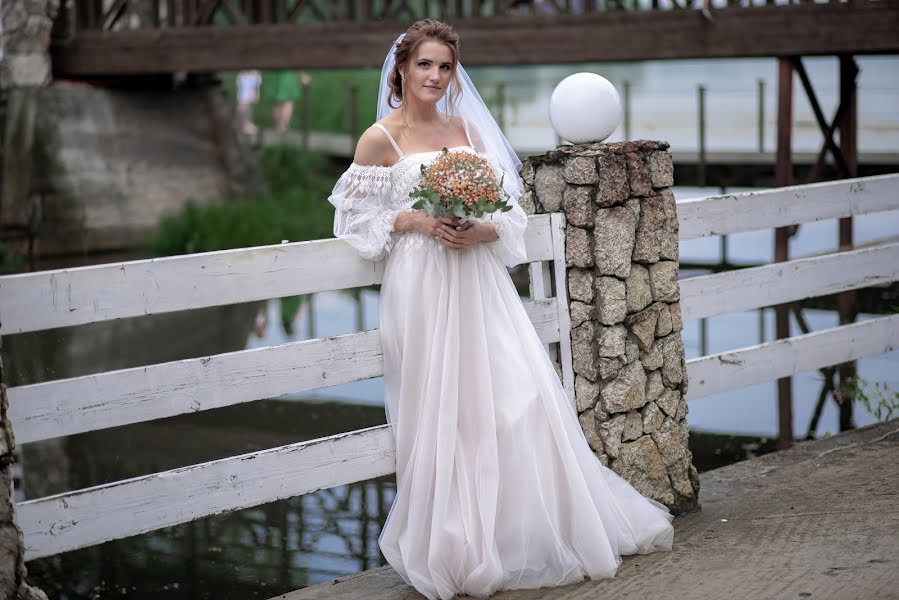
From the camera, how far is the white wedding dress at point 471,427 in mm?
3895

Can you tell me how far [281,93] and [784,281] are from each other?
18439 mm

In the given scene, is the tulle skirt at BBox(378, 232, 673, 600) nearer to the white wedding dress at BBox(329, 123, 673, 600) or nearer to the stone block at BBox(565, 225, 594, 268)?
the white wedding dress at BBox(329, 123, 673, 600)

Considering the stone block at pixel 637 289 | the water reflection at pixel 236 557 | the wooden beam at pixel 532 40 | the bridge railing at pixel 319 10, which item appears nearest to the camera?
the stone block at pixel 637 289

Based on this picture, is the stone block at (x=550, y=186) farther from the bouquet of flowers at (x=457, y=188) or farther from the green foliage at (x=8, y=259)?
the green foliage at (x=8, y=259)

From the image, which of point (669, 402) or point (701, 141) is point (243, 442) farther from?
point (701, 141)

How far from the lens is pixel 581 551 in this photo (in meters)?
4.00

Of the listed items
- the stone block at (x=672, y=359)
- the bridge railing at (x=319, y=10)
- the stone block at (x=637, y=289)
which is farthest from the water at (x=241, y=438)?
the bridge railing at (x=319, y=10)

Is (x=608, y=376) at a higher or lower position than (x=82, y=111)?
lower

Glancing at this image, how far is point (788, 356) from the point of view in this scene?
571 centimetres

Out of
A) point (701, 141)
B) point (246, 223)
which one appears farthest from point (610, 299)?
point (701, 141)

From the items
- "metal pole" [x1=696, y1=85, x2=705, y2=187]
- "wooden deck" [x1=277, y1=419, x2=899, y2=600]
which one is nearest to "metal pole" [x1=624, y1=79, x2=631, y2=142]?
"metal pole" [x1=696, y1=85, x2=705, y2=187]

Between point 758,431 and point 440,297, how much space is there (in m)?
3.69

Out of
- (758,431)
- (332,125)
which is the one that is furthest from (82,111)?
(758,431)

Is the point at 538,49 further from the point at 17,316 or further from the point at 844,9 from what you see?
the point at 17,316
